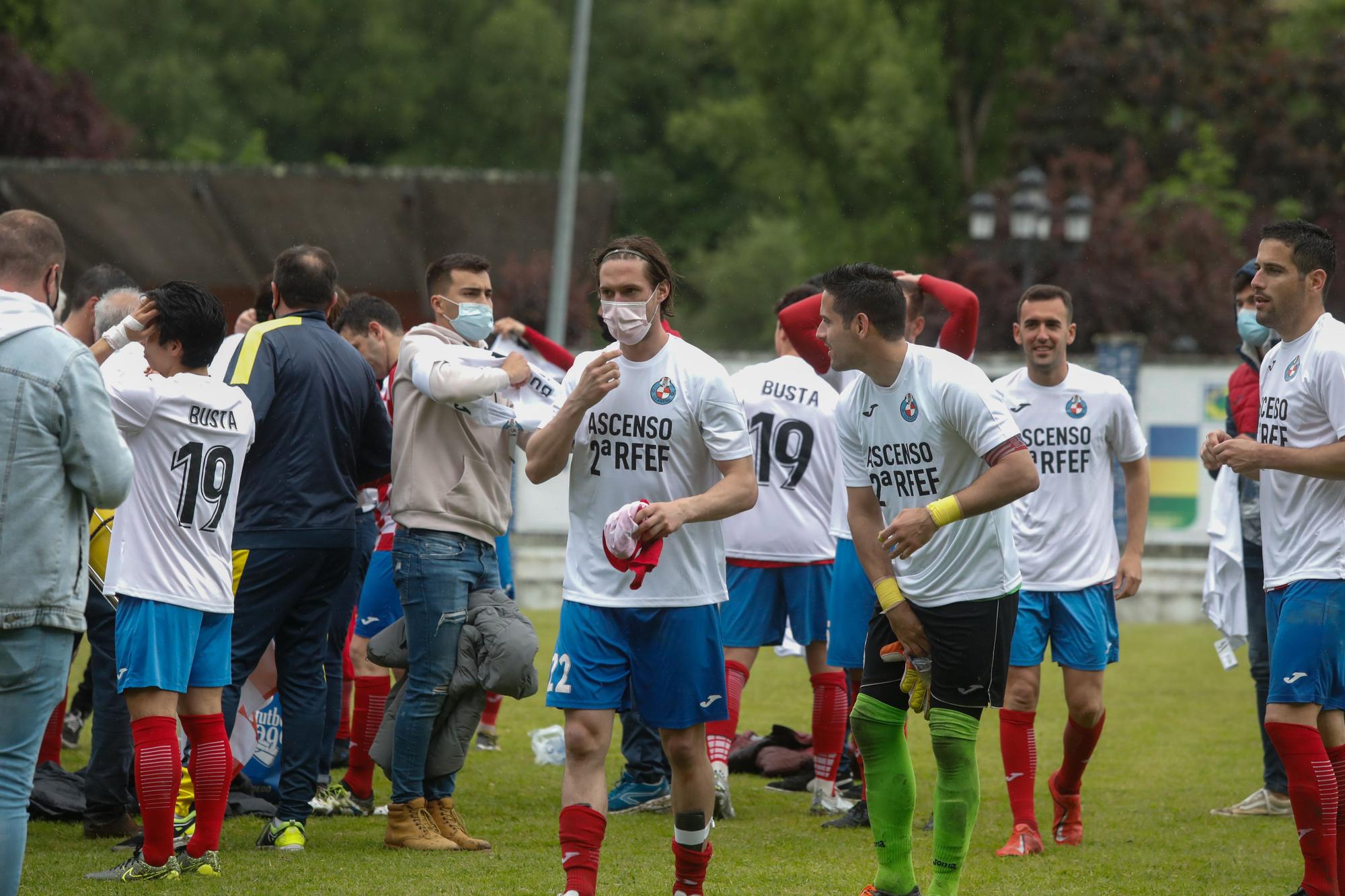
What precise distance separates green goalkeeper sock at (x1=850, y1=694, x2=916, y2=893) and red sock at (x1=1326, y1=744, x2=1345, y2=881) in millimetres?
1552

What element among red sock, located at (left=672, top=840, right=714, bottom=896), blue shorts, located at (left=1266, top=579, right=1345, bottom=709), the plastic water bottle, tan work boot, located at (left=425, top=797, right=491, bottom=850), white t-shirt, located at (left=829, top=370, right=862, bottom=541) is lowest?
the plastic water bottle

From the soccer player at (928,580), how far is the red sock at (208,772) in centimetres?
232

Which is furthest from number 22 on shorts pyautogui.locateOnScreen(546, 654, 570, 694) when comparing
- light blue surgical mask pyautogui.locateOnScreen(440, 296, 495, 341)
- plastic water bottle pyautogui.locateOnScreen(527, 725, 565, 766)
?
plastic water bottle pyautogui.locateOnScreen(527, 725, 565, 766)

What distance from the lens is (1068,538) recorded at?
6766 millimetres

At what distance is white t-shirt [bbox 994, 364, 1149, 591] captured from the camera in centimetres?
677

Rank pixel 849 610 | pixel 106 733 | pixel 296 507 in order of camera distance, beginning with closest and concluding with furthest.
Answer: pixel 296 507 < pixel 106 733 < pixel 849 610

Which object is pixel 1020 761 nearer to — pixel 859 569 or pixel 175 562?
pixel 859 569

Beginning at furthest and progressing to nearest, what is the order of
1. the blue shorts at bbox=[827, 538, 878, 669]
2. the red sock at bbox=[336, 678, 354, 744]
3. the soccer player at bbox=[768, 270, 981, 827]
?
the red sock at bbox=[336, 678, 354, 744]
the blue shorts at bbox=[827, 538, 878, 669]
the soccer player at bbox=[768, 270, 981, 827]

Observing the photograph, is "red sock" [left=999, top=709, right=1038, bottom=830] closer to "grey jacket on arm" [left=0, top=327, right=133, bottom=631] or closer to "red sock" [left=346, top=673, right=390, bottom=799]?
"red sock" [left=346, top=673, right=390, bottom=799]

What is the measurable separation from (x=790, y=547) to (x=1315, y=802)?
9.49 ft

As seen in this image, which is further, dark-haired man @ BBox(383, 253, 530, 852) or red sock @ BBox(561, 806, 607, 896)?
dark-haired man @ BBox(383, 253, 530, 852)

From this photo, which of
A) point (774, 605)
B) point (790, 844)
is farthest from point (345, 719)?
point (790, 844)

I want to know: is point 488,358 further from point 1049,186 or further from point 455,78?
point 455,78

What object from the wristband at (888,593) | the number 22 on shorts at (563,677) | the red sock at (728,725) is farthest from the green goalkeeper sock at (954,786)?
the red sock at (728,725)
